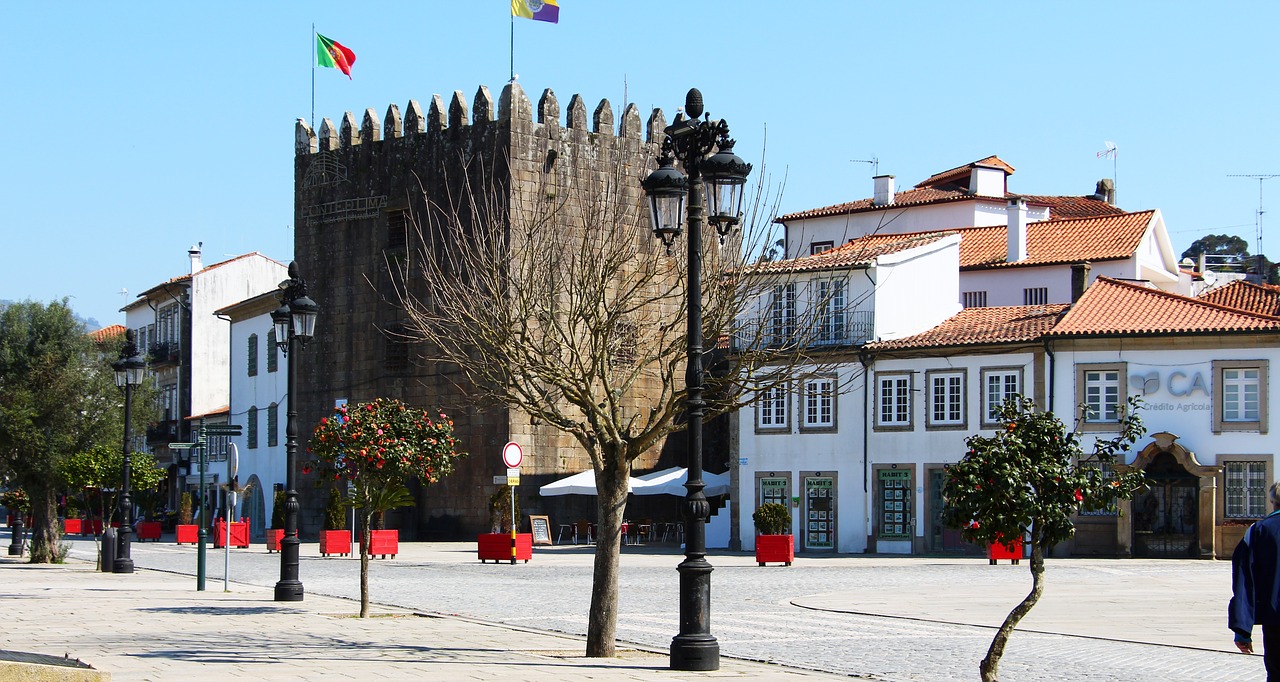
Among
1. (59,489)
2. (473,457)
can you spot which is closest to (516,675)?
(59,489)

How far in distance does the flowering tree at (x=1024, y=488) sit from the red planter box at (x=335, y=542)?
28407 millimetres

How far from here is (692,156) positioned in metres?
13.9

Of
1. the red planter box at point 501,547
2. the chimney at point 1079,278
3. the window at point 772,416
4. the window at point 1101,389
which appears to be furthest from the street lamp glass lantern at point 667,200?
the chimney at point 1079,278

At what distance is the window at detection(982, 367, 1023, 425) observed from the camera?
38.4m

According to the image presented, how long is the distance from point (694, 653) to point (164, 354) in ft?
201

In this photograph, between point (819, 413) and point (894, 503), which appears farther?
point (819, 413)

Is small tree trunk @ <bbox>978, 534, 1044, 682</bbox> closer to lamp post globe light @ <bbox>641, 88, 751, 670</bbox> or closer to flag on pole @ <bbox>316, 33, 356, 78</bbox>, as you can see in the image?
lamp post globe light @ <bbox>641, 88, 751, 670</bbox>

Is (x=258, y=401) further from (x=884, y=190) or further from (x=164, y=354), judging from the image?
(x=884, y=190)

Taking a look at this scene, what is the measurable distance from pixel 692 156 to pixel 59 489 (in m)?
26.0

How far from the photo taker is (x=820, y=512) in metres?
40.9

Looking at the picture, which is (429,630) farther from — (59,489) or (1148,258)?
(1148,258)

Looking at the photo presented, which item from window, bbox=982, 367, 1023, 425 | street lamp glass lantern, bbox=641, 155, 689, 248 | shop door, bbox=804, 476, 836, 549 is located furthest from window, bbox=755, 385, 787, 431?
street lamp glass lantern, bbox=641, 155, 689, 248

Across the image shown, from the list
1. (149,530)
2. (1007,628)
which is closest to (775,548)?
(1007,628)

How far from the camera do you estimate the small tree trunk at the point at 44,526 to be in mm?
34500
